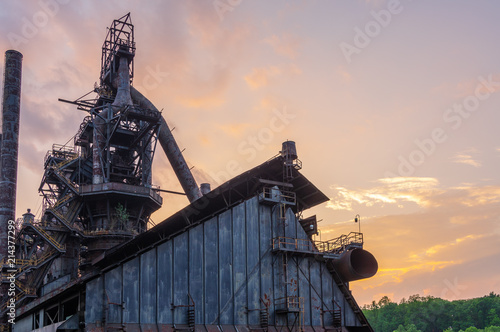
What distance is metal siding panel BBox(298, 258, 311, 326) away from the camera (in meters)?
33.4

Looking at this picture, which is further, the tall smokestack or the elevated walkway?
the tall smokestack

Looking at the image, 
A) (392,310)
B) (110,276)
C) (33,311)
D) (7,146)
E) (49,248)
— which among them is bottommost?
(392,310)

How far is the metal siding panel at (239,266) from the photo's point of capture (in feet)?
99.9

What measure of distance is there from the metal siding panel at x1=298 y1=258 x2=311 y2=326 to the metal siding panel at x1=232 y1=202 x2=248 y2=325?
472 cm

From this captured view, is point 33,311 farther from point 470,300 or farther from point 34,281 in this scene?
point 470,300

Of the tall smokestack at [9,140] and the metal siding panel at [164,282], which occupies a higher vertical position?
the tall smokestack at [9,140]

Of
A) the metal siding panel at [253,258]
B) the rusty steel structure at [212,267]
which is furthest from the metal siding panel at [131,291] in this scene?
the metal siding panel at [253,258]

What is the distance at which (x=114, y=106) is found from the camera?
2160 inches

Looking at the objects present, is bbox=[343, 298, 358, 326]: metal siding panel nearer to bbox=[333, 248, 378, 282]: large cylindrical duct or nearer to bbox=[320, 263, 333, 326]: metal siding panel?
bbox=[320, 263, 333, 326]: metal siding panel

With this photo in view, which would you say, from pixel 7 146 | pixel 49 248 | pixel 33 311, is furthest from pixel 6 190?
pixel 33 311

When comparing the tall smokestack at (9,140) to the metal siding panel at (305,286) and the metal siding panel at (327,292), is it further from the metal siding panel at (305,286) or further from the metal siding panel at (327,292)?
the metal siding panel at (327,292)

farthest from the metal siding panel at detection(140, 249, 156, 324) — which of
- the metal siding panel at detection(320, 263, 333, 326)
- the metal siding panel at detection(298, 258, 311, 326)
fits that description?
the metal siding panel at detection(320, 263, 333, 326)

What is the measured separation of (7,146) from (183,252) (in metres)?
40.2

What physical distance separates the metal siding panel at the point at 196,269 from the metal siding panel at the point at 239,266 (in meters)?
2.52
